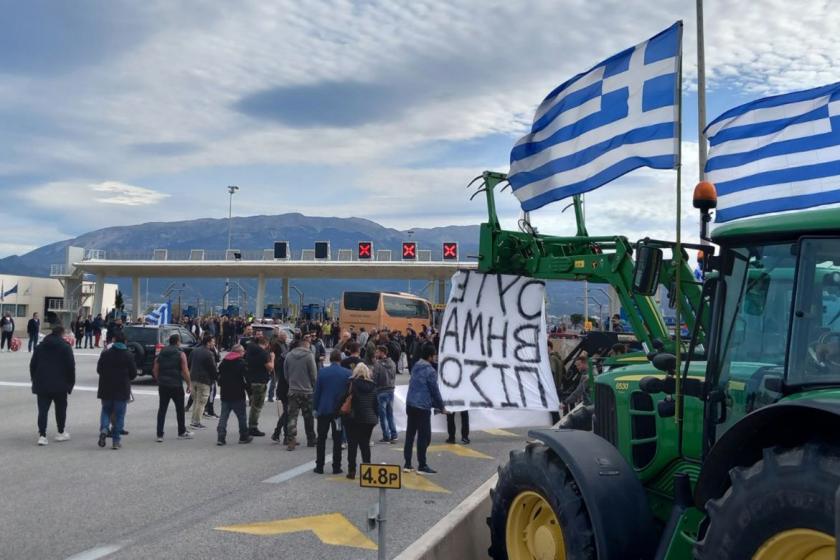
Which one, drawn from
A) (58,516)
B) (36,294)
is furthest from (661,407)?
(36,294)

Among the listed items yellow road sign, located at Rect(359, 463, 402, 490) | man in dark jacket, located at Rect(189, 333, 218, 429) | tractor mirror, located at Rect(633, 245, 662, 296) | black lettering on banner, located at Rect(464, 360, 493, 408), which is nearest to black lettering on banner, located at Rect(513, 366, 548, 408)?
black lettering on banner, located at Rect(464, 360, 493, 408)

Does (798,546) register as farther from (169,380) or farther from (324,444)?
(169,380)

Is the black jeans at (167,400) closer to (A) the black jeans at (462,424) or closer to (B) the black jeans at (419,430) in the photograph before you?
(B) the black jeans at (419,430)

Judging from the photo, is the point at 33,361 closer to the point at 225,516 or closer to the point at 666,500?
the point at 225,516

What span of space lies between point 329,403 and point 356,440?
0.72m

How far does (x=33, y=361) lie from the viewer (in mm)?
12055

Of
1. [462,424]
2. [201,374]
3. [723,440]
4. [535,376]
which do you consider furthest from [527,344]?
[723,440]

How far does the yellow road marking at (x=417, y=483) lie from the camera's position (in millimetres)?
9875

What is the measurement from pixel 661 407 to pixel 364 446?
6437 mm

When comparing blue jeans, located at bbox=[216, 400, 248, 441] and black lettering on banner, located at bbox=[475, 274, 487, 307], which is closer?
black lettering on banner, located at bbox=[475, 274, 487, 307]

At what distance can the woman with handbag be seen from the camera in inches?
413

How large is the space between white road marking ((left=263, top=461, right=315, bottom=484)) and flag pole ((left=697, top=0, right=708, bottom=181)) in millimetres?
6882

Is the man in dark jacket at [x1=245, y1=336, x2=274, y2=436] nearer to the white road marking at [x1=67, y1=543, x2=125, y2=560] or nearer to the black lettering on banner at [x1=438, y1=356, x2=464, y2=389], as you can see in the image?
the black lettering on banner at [x1=438, y1=356, x2=464, y2=389]

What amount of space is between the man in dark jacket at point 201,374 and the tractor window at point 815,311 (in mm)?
11619
